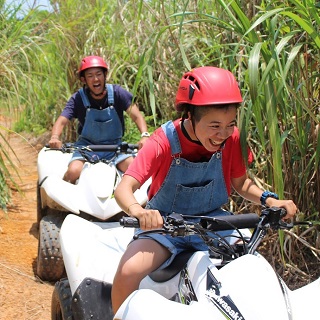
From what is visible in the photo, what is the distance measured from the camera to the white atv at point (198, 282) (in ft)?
6.21

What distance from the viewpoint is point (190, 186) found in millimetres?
2670

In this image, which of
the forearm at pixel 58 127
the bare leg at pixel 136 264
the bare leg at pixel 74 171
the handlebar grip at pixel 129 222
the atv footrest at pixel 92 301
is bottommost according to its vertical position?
the atv footrest at pixel 92 301

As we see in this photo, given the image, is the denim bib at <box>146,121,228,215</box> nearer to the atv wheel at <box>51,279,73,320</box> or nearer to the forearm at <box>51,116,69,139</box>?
the atv wheel at <box>51,279,73,320</box>

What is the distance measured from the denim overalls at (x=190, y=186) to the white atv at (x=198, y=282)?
28cm

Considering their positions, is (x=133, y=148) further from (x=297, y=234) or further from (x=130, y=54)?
(x=130, y=54)

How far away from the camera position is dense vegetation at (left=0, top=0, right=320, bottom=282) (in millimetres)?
3121

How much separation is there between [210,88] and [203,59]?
6.15 ft

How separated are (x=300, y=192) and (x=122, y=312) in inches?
69.5

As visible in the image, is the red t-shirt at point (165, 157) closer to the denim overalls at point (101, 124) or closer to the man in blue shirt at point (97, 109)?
the man in blue shirt at point (97, 109)

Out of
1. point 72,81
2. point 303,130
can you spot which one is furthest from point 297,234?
point 72,81

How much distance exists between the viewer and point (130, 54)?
7098mm

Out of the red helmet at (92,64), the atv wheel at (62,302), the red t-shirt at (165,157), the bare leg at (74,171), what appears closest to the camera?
the red t-shirt at (165,157)

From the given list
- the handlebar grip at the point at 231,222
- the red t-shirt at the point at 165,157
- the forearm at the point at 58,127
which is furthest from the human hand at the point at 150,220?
the forearm at the point at 58,127

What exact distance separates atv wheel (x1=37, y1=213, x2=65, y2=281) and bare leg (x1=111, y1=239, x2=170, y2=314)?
1.86 m
